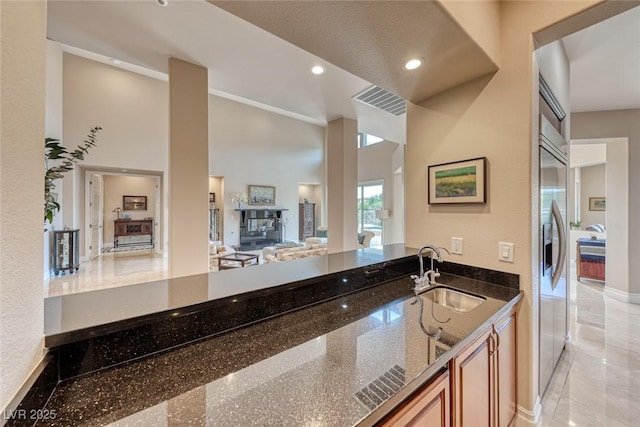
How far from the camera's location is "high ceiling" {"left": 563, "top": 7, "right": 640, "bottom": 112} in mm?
2195

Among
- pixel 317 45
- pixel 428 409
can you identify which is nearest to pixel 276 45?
pixel 317 45

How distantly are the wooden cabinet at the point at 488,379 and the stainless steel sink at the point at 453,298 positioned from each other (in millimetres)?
202

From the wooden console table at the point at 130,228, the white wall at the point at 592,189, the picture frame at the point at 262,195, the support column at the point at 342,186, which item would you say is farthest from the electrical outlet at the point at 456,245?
the wooden console table at the point at 130,228

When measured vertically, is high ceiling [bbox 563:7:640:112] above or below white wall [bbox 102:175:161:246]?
above

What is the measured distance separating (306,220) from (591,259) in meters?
8.54

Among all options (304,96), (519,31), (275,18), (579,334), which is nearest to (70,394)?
(275,18)

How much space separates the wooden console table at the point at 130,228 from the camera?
9086 mm

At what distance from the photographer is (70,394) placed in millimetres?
761

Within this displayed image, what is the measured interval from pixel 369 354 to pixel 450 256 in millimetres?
1394

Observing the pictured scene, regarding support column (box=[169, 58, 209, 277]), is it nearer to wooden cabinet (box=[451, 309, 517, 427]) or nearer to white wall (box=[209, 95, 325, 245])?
wooden cabinet (box=[451, 309, 517, 427])

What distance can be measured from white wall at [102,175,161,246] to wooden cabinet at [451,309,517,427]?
9979mm

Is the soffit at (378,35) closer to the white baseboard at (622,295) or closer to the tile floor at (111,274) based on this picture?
the white baseboard at (622,295)

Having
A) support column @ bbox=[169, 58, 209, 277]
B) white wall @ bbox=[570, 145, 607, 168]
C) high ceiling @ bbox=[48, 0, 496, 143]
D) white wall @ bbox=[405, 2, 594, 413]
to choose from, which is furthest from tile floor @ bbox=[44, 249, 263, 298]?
white wall @ bbox=[570, 145, 607, 168]

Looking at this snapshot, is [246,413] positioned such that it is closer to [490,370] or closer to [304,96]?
[490,370]
